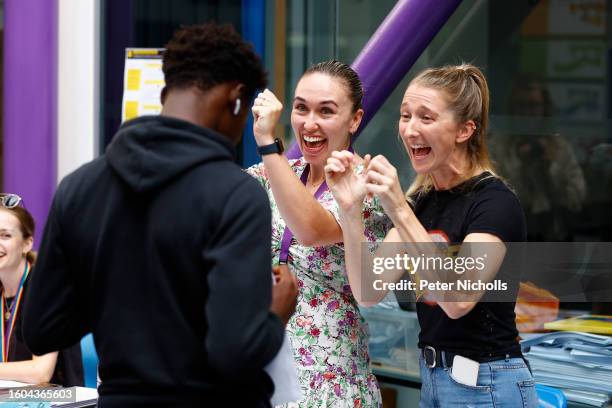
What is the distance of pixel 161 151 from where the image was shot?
1732 mm

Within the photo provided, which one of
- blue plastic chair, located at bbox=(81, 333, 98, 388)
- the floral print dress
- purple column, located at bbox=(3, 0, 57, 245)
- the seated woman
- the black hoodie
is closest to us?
the black hoodie

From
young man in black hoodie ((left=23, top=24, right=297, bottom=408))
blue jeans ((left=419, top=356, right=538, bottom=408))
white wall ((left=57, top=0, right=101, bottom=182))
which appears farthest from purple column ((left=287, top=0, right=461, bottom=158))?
white wall ((left=57, top=0, right=101, bottom=182))

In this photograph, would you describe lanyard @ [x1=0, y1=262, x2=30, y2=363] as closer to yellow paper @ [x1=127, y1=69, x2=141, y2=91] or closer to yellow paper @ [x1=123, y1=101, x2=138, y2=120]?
yellow paper @ [x1=123, y1=101, x2=138, y2=120]

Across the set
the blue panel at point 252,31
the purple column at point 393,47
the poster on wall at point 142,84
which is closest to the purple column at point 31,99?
the poster on wall at point 142,84

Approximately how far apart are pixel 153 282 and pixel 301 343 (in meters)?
0.95

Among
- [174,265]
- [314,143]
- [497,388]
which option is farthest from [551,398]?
[174,265]

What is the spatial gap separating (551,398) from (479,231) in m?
0.74

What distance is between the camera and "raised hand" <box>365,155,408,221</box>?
232cm

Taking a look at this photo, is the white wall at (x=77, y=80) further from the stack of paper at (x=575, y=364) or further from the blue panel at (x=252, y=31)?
the stack of paper at (x=575, y=364)

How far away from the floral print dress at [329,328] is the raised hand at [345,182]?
15 centimetres

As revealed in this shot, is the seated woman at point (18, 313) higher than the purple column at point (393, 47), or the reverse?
the purple column at point (393, 47)

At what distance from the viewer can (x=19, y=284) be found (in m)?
3.63

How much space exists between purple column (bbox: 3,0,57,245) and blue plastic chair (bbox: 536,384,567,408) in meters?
2.82

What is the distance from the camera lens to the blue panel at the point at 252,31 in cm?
456
